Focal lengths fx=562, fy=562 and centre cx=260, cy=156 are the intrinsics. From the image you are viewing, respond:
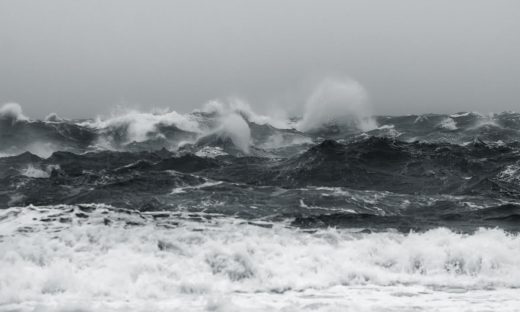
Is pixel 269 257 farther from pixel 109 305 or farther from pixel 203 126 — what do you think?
pixel 203 126

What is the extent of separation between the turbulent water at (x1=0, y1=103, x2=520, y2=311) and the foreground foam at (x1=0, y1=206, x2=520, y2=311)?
42 mm

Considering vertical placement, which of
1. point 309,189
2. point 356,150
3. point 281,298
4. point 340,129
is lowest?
point 281,298

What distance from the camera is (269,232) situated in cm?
1407

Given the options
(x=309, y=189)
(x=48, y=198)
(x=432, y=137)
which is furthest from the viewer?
(x=432, y=137)

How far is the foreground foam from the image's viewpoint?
984cm

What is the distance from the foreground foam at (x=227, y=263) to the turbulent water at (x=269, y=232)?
0.14 ft

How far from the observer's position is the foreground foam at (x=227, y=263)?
9836 mm

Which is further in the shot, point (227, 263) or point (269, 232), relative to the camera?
point (269, 232)

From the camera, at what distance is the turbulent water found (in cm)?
986

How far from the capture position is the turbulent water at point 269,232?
9.86m

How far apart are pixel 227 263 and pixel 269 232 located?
9.36ft

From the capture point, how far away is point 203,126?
50.5 m

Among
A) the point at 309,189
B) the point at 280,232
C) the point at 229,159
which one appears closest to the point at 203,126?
the point at 229,159

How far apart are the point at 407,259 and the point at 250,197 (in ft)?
27.8
